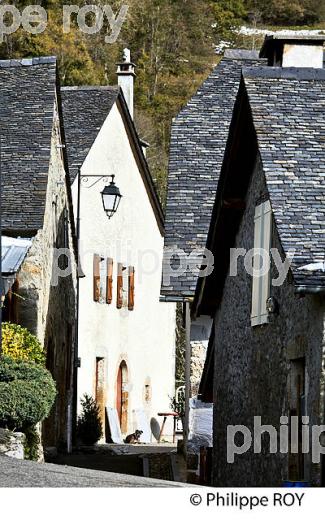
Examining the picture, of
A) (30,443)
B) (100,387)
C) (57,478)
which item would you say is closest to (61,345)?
(100,387)

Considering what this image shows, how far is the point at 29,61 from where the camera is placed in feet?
69.5

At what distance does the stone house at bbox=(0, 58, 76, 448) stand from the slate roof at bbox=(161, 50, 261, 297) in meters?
1.90

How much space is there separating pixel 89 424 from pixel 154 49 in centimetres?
3623

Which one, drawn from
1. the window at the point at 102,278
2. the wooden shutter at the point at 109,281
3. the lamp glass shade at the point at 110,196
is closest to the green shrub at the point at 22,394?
the lamp glass shade at the point at 110,196

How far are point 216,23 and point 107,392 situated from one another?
50584 mm

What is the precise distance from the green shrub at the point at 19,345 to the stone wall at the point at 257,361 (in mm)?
2356

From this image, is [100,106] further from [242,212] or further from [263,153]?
[263,153]

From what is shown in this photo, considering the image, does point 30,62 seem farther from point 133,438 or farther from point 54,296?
point 133,438

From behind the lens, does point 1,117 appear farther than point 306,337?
Yes

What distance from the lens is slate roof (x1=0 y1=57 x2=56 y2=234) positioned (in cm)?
1833

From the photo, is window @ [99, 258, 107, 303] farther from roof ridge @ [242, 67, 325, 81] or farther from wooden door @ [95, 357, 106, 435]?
roof ridge @ [242, 67, 325, 81]

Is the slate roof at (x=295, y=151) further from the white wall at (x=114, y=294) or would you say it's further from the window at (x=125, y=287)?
the window at (x=125, y=287)

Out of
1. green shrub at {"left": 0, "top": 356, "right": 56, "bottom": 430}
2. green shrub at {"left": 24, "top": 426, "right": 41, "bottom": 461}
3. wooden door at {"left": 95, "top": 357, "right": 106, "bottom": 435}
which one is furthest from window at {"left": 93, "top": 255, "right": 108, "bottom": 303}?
green shrub at {"left": 0, "top": 356, "right": 56, "bottom": 430}

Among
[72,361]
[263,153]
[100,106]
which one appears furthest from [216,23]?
[263,153]
